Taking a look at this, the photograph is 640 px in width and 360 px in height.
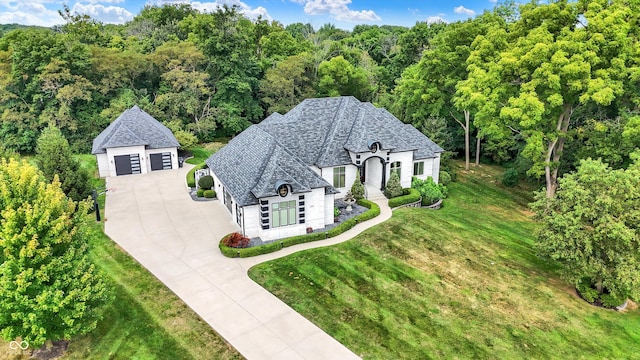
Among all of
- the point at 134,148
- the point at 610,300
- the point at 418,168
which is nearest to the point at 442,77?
the point at 418,168

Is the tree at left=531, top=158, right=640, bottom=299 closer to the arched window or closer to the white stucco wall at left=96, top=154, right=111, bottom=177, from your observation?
the arched window

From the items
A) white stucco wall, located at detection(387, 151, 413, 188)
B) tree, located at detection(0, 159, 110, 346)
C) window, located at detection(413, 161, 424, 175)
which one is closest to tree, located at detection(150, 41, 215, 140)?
white stucco wall, located at detection(387, 151, 413, 188)

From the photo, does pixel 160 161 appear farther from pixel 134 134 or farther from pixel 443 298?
pixel 443 298

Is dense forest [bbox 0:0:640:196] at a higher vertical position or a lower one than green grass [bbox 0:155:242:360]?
higher

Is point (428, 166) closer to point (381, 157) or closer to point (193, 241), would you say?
point (381, 157)

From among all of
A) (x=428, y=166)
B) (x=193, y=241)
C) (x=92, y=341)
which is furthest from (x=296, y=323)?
(x=428, y=166)

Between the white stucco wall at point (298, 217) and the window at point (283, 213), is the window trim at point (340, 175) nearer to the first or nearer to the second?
the white stucco wall at point (298, 217)
